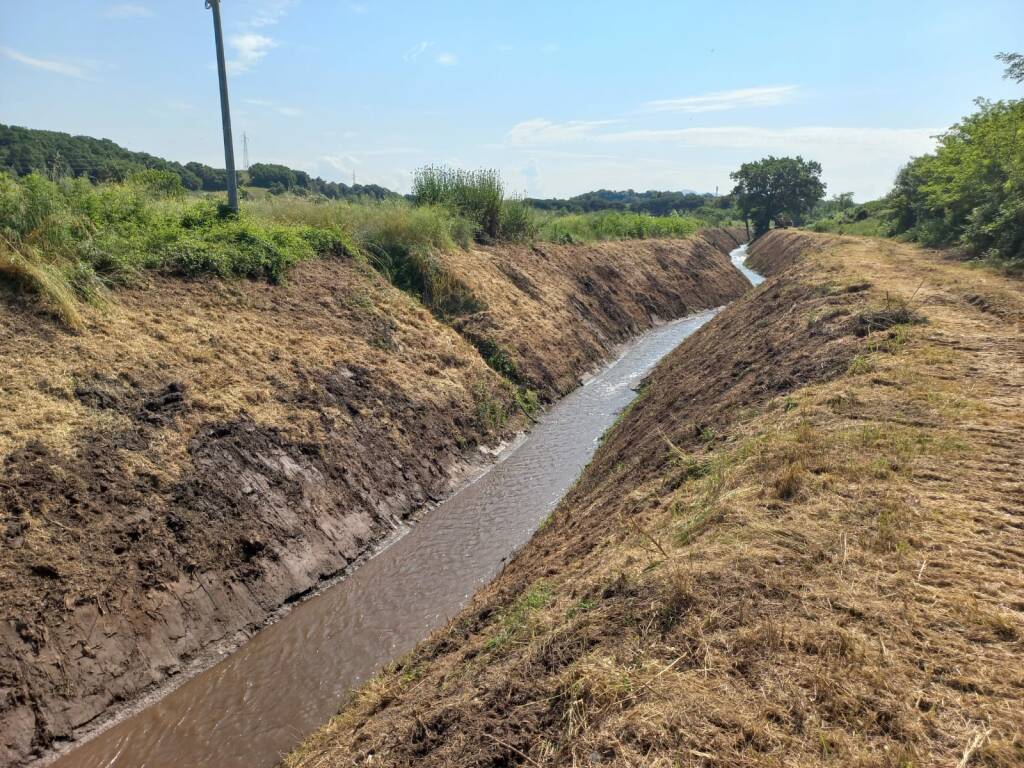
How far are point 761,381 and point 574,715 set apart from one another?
22.1ft

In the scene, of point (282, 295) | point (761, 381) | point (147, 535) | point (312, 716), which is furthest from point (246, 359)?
point (761, 381)

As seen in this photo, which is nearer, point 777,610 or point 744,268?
point 777,610

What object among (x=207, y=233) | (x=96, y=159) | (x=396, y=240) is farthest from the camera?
(x=96, y=159)

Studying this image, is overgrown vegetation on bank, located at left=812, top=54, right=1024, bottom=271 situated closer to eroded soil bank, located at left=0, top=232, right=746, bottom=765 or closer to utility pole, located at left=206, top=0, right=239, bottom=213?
eroded soil bank, located at left=0, top=232, right=746, bottom=765

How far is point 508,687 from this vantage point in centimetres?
383

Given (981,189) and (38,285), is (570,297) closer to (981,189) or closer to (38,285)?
(981,189)

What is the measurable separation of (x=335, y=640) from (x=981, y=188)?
23275 millimetres

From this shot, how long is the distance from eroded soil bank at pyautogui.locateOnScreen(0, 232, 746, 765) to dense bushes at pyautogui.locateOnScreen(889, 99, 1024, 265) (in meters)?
14.2

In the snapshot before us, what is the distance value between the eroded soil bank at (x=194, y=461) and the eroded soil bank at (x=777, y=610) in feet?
7.67

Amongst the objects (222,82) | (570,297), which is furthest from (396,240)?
(570,297)

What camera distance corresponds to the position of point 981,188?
19438 mm

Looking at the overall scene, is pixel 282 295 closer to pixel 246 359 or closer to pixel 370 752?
pixel 246 359

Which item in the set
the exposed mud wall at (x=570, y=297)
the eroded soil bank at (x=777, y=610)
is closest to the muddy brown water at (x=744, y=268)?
the exposed mud wall at (x=570, y=297)

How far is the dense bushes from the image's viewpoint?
53.1 ft
